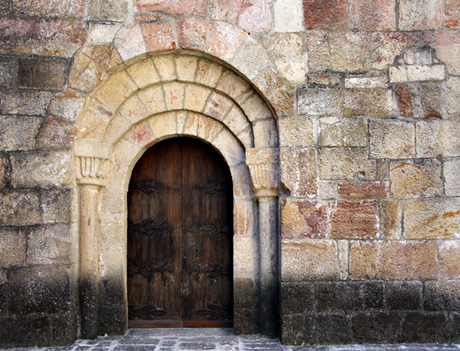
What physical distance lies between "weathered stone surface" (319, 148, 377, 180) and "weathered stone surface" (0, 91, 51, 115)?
2.46 m

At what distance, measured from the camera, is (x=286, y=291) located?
3.16 metres

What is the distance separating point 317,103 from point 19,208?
274 cm

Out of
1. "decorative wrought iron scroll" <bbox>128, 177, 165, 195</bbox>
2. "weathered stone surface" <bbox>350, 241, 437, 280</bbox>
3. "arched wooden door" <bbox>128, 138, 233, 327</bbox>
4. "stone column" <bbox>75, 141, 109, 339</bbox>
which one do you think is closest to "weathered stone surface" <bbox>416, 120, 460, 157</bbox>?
"weathered stone surface" <bbox>350, 241, 437, 280</bbox>

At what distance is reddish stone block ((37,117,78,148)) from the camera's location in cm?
322

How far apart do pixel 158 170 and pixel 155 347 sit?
163 cm

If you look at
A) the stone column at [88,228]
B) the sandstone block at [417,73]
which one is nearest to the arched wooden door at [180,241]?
the stone column at [88,228]

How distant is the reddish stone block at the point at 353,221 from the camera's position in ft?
10.5

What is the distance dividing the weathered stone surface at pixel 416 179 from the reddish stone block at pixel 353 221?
287 millimetres

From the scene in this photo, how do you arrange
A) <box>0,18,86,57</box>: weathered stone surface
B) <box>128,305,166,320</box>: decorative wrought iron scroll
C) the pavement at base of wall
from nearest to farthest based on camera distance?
the pavement at base of wall < <box>0,18,86,57</box>: weathered stone surface < <box>128,305,166,320</box>: decorative wrought iron scroll

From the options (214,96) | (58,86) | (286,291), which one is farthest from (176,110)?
(286,291)

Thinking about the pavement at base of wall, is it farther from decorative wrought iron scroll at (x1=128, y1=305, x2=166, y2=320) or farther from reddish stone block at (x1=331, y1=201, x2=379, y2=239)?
reddish stone block at (x1=331, y1=201, x2=379, y2=239)

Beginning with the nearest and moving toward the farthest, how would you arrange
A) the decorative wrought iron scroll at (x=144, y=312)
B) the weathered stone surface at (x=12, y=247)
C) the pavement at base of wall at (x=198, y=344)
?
the pavement at base of wall at (x=198, y=344)
the weathered stone surface at (x=12, y=247)
the decorative wrought iron scroll at (x=144, y=312)

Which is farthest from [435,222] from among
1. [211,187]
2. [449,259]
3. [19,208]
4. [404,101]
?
[19,208]

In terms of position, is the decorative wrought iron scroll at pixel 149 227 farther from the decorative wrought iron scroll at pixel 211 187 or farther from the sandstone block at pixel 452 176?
the sandstone block at pixel 452 176
